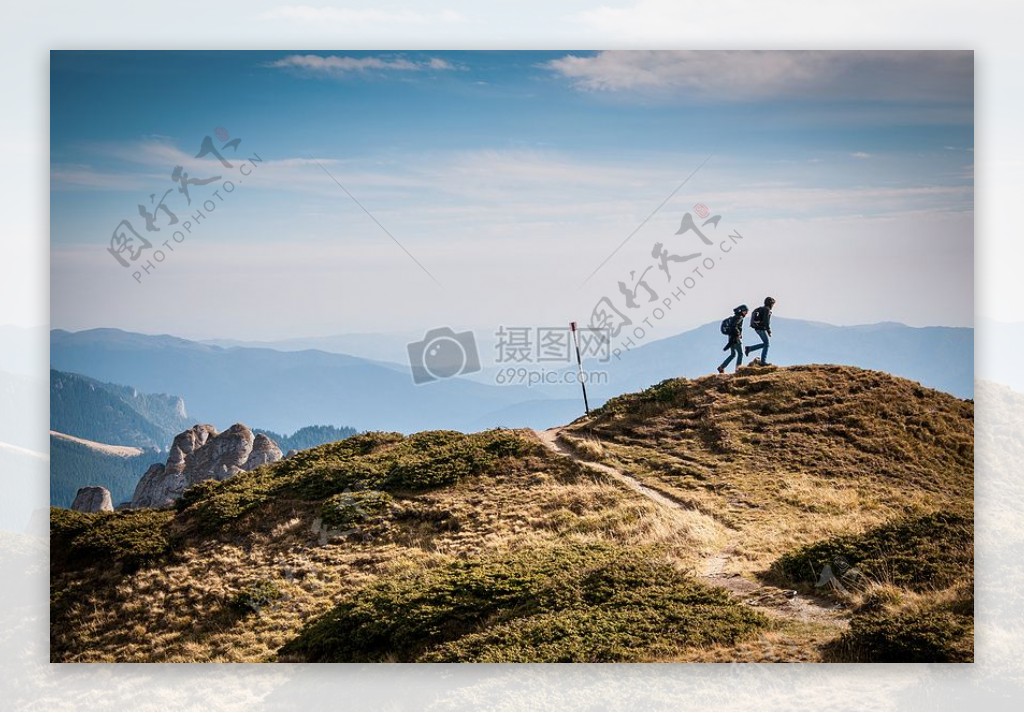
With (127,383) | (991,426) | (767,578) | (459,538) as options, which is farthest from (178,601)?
(991,426)

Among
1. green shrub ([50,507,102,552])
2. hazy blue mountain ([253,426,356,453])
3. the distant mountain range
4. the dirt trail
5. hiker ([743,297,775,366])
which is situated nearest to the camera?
the dirt trail

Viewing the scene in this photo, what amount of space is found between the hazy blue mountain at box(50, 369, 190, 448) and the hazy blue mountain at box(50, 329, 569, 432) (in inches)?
7.9

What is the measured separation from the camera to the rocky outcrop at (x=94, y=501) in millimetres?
13700

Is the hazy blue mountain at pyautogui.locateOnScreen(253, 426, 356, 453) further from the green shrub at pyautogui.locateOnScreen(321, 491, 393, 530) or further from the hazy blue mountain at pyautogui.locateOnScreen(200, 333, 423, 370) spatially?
the hazy blue mountain at pyautogui.locateOnScreen(200, 333, 423, 370)

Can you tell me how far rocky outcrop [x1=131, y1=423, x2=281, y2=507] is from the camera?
49.9ft

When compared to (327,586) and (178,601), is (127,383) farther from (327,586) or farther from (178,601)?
(327,586)

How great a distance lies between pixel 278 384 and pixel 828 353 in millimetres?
8839

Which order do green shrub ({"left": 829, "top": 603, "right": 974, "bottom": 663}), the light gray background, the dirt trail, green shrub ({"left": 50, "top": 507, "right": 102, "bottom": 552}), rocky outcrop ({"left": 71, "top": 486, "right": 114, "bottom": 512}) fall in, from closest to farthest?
green shrub ({"left": 829, "top": 603, "right": 974, "bottom": 663}) < the dirt trail < the light gray background < green shrub ({"left": 50, "top": 507, "right": 102, "bottom": 552}) < rocky outcrop ({"left": 71, "top": 486, "right": 114, "bottom": 512})

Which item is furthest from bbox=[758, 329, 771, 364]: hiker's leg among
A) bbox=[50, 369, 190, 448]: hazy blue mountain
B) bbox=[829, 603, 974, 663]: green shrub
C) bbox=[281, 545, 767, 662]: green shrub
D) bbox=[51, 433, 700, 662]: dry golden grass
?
bbox=[50, 369, 190, 448]: hazy blue mountain

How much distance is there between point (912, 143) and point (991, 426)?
14.2 feet

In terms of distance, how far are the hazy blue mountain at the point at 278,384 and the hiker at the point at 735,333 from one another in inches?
147

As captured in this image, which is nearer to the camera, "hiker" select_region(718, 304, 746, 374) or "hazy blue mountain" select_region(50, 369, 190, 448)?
"hazy blue mountain" select_region(50, 369, 190, 448)

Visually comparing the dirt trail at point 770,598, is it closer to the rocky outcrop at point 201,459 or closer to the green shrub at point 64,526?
the rocky outcrop at point 201,459

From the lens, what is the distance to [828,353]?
49.1 ft
